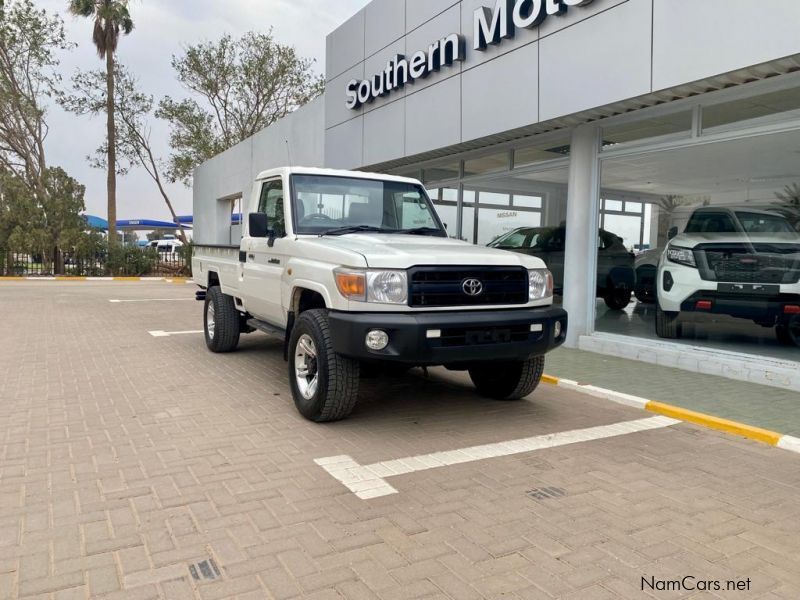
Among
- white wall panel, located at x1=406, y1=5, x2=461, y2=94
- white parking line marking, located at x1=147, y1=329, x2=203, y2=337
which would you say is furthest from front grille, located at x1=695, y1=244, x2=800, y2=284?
white parking line marking, located at x1=147, y1=329, x2=203, y2=337

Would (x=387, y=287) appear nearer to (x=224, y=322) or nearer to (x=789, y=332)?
(x=224, y=322)

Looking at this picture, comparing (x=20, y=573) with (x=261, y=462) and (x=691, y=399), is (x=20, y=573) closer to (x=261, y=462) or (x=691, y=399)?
(x=261, y=462)

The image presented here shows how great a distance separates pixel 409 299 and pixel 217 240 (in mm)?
24981

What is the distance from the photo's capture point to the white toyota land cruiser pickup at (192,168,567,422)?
4.63 metres

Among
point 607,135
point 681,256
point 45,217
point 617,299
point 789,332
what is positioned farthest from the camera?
point 45,217

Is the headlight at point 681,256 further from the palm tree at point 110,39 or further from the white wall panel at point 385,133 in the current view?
the palm tree at point 110,39

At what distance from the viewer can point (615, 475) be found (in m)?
4.14

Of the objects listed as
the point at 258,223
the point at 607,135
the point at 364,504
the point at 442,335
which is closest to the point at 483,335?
the point at 442,335

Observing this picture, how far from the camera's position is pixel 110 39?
30250mm

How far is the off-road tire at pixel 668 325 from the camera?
841 cm

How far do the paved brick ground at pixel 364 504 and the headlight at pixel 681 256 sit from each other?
3228 mm

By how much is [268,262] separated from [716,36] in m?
5.13

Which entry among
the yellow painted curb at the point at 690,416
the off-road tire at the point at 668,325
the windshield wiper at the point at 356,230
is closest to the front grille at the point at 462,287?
the windshield wiper at the point at 356,230

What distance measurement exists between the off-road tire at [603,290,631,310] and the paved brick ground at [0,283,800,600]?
3.45 metres
